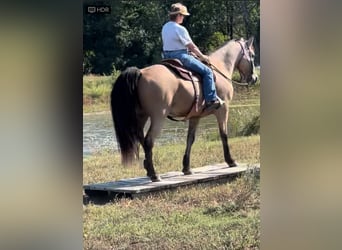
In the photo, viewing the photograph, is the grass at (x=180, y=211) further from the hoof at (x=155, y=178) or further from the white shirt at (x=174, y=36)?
the white shirt at (x=174, y=36)

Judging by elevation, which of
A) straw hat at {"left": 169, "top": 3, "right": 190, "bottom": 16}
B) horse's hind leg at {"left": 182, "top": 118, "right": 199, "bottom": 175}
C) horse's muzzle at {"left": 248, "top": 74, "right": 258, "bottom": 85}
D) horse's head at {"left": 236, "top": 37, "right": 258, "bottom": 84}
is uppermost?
straw hat at {"left": 169, "top": 3, "right": 190, "bottom": 16}

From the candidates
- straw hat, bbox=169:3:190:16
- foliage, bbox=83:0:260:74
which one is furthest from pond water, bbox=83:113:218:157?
straw hat, bbox=169:3:190:16

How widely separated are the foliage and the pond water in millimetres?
303

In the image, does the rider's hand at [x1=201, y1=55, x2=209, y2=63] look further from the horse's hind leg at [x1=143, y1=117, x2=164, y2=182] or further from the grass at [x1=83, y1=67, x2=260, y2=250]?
the horse's hind leg at [x1=143, y1=117, x2=164, y2=182]

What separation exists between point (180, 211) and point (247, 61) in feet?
3.42

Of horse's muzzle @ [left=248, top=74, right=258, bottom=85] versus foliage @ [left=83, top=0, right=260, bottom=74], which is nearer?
foliage @ [left=83, top=0, right=260, bottom=74]

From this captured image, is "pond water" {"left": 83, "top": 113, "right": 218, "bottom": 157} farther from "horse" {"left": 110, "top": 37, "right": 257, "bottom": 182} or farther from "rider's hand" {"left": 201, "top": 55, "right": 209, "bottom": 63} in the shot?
"rider's hand" {"left": 201, "top": 55, "right": 209, "bottom": 63}

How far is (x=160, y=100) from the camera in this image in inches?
152

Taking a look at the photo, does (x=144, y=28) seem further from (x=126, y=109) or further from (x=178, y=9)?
(x=126, y=109)

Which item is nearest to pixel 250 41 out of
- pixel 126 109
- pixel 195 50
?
pixel 195 50

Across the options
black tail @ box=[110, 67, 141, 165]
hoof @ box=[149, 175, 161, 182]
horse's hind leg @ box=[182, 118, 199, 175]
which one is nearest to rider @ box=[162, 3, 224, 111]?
horse's hind leg @ box=[182, 118, 199, 175]

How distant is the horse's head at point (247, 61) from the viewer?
12.7ft

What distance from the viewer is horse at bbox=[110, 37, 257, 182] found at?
3.82 metres

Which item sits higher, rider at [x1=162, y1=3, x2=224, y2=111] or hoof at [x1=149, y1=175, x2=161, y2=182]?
rider at [x1=162, y1=3, x2=224, y2=111]
